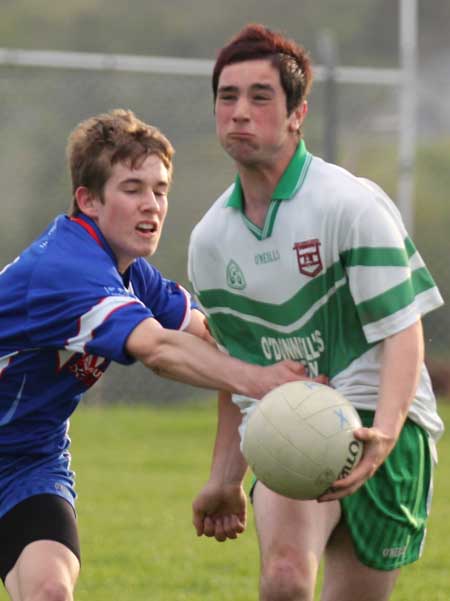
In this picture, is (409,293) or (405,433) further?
(405,433)

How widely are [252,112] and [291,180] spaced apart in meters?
0.25

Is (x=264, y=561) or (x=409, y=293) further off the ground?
(x=409, y=293)

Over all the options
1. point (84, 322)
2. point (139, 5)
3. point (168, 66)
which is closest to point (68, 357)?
point (84, 322)

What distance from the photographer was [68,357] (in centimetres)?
495

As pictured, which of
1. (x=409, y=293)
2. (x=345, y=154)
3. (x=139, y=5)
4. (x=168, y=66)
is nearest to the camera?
(x=409, y=293)

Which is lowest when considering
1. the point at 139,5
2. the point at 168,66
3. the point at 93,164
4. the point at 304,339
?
the point at 139,5

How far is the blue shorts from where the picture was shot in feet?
16.4

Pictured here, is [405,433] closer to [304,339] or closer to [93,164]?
[304,339]

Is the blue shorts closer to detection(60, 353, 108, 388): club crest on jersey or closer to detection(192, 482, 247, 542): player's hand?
detection(60, 353, 108, 388): club crest on jersey

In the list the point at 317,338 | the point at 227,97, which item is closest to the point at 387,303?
the point at 317,338

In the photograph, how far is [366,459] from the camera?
13.9ft

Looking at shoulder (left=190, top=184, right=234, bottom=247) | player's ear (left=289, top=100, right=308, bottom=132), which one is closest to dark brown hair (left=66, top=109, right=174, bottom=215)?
shoulder (left=190, top=184, right=234, bottom=247)

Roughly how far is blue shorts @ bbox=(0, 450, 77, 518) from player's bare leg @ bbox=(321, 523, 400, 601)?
3.07 ft

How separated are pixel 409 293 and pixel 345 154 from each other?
1247cm
